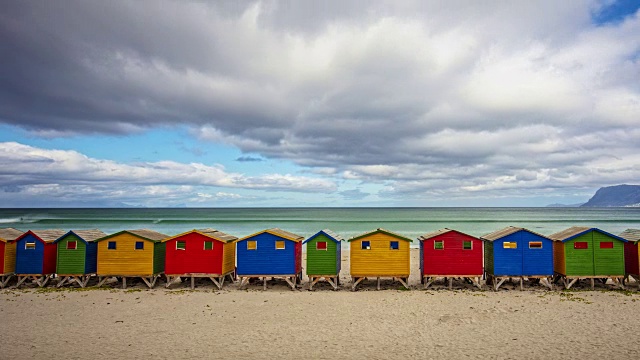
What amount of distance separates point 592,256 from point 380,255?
43.1 feet

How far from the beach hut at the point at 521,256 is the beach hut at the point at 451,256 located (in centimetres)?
113

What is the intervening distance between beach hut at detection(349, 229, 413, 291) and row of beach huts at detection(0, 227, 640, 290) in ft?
0.21

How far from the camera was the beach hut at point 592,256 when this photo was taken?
27.6m

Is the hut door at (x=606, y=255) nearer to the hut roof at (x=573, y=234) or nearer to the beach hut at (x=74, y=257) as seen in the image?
the hut roof at (x=573, y=234)

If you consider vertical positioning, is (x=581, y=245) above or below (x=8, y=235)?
below

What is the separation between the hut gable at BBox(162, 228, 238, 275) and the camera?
28719 mm

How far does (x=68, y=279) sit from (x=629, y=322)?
32578 mm

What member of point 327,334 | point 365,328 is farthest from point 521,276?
point 327,334

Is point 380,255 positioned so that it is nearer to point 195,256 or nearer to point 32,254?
point 195,256

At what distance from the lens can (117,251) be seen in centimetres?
2886

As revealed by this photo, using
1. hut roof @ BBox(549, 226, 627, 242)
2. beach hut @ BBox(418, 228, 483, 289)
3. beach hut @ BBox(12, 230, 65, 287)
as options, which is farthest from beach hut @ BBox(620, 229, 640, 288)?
beach hut @ BBox(12, 230, 65, 287)

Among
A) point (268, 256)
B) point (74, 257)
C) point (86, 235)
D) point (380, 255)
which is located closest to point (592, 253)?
point (380, 255)

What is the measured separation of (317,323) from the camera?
20.8m

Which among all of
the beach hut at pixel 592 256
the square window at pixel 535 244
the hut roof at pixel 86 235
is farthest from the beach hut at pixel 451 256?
the hut roof at pixel 86 235
